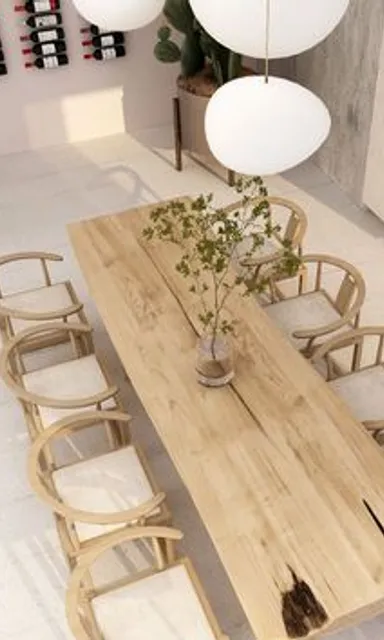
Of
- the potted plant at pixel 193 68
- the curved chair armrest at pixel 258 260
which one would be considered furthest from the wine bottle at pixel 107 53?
the curved chair armrest at pixel 258 260

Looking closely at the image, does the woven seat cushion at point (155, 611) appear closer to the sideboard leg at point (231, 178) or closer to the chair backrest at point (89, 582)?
the chair backrest at point (89, 582)

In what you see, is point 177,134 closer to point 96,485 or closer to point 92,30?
point 92,30

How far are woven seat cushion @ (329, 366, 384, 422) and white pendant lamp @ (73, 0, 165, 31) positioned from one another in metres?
1.63

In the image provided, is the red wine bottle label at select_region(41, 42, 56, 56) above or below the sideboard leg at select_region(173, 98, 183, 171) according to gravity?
above

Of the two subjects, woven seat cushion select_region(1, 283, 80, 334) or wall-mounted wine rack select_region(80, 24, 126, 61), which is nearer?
woven seat cushion select_region(1, 283, 80, 334)

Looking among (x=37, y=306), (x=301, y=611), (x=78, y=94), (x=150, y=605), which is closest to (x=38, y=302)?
(x=37, y=306)

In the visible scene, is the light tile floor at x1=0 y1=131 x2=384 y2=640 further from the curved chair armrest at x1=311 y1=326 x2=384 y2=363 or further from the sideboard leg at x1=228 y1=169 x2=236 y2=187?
the curved chair armrest at x1=311 y1=326 x2=384 y2=363

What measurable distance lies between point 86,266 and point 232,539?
5.24 feet

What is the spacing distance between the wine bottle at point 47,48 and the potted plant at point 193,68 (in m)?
0.70

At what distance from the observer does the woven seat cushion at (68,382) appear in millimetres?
3182

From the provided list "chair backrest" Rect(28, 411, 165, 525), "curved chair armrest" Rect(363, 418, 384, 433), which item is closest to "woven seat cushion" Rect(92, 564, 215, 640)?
"chair backrest" Rect(28, 411, 165, 525)

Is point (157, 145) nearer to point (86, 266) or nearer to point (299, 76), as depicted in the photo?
point (299, 76)

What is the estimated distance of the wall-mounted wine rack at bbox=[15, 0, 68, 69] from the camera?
16.7ft

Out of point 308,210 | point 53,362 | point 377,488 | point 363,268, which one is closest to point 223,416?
point 377,488
